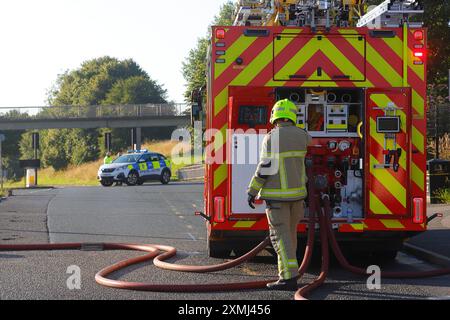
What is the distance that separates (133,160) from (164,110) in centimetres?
3241

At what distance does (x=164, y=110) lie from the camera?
6962 cm

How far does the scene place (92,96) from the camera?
10469 cm

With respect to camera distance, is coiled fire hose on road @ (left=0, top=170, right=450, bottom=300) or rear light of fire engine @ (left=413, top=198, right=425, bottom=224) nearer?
coiled fire hose on road @ (left=0, top=170, right=450, bottom=300)

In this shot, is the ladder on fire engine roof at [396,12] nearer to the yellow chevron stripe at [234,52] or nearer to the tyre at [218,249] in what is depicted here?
the yellow chevron stripe at [234,52]

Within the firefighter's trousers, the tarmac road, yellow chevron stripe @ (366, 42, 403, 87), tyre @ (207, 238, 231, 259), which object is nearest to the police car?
the tarmac road

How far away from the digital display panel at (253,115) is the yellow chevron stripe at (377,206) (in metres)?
1.50

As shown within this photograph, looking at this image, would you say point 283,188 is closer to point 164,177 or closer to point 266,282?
point 266,282

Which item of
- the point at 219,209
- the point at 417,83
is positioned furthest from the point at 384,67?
the point at 219,209

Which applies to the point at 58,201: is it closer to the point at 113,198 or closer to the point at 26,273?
the point at 113,198

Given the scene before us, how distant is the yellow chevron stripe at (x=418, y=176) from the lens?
945cm

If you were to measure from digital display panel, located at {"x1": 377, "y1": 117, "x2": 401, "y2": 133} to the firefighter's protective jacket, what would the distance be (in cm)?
A: 149

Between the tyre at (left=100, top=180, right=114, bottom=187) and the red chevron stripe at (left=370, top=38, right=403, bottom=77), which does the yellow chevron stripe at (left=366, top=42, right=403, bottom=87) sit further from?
the tyre at (left=100, top=180, right=114, bottom=187)

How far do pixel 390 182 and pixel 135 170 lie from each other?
28447 millimetres

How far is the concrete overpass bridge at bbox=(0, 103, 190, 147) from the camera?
6950cm
